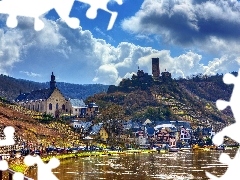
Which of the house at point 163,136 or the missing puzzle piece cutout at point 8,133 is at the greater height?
the house at point 163,136

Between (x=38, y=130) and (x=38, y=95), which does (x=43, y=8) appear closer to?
(x=38, y=130)

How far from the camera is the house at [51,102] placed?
4150cm

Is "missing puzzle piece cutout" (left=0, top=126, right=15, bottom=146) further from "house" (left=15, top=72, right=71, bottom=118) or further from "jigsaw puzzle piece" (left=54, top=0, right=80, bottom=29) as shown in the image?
"house" (left=15, top=72, right=71, bottom=118)

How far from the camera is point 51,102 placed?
137 feet

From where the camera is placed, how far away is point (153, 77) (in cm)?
6975

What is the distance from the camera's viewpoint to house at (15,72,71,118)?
1634 inches

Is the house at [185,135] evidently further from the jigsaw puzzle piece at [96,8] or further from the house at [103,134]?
the jigsaw puzzle piece at [96,8]

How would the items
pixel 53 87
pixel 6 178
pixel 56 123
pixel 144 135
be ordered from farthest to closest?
pixel 53 87 → pixel 144 135 → pixel 56 123 → pixel 6 178

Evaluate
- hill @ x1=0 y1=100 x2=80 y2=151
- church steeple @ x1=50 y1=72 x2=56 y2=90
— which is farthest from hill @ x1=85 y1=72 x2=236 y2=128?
hill @ x1=0 y1=100 x2=80 y2=151

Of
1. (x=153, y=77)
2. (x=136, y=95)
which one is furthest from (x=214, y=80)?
(x=136, y=95)

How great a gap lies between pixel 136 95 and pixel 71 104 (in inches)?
740

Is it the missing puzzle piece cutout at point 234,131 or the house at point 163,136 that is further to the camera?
the house at point 163,136

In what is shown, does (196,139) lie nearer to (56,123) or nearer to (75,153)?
(56,123)

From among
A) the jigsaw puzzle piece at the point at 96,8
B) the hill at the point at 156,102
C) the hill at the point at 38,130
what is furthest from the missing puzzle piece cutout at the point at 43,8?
the hill at the point at 156,102
